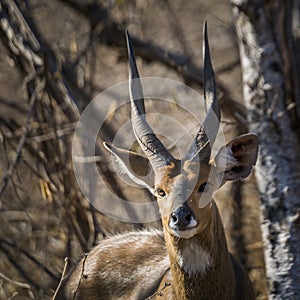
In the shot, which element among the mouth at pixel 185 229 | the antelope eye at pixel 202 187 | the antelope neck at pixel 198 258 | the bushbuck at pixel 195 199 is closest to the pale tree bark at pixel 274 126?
the bushbuck at pixel 195 199

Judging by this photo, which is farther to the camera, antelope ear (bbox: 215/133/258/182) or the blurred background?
the blurred background

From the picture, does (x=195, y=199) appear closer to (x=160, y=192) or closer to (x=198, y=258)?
(x=160, y=192)

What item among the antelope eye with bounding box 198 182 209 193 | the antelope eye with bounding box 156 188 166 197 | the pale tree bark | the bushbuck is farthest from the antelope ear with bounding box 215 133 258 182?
the pale tree bark

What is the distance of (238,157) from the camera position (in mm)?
5531

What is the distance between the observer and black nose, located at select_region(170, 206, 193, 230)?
199 inches

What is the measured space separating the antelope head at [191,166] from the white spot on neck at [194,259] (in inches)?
7.1

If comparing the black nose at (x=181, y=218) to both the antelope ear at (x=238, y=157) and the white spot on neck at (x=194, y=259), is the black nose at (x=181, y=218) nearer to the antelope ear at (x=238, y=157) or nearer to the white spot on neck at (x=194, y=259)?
the white spot on neck at (x=194, y=259)

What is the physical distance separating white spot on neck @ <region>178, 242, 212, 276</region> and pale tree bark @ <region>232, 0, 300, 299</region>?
1.22 m

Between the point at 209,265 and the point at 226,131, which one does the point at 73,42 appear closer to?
the point at 226,131

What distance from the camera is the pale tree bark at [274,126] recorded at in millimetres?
6516

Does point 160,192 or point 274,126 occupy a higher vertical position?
point 274,126

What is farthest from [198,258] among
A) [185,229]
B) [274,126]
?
[274,126]

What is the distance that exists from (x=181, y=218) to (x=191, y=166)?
466 millimetres

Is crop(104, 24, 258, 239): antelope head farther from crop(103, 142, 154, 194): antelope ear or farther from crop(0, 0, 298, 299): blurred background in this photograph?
crop(0, 0, 298, 299): blurred background
